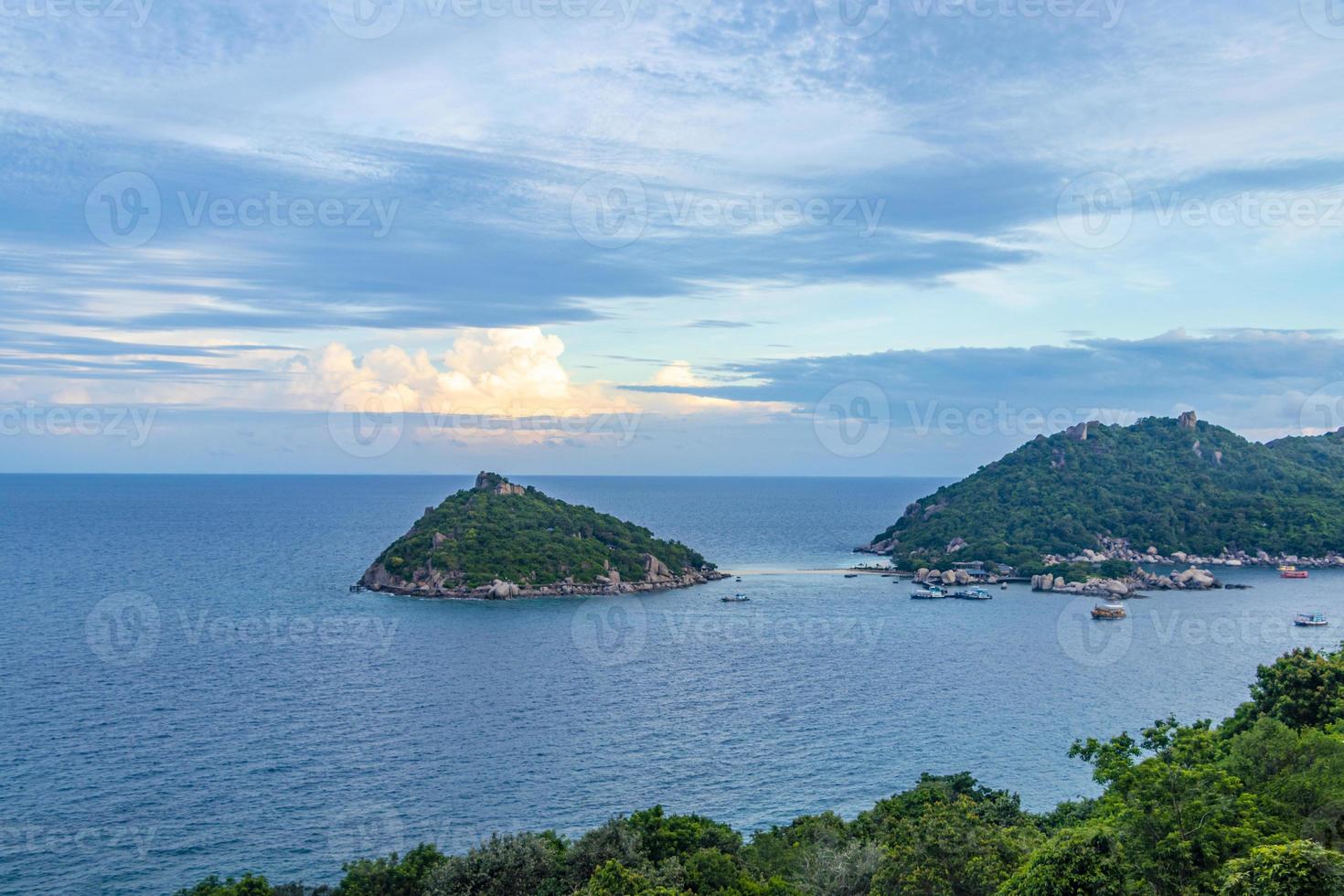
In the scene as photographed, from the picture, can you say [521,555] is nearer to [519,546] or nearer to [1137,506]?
[519,546]

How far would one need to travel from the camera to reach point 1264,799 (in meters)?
21.8

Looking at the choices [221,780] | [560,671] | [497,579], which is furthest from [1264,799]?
[497,579]

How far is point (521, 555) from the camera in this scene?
105 meters

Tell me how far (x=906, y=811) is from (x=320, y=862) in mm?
23589

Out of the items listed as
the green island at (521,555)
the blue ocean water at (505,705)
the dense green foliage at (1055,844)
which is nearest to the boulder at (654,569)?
the green island at (521,555)

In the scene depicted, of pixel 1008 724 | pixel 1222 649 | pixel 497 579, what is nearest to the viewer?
pixel 1008 724

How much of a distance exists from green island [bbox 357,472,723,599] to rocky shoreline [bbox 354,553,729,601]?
0.37ft

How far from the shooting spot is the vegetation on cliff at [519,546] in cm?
10181

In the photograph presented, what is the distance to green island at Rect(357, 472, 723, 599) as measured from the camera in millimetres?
100750

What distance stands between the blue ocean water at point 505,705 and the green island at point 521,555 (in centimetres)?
542

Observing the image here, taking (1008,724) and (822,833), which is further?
(1008,724)

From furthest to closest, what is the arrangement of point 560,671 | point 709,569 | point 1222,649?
point 709,569
point 1222,649
point 560,671

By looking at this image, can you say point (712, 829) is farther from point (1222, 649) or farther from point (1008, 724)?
point (1222, 649)

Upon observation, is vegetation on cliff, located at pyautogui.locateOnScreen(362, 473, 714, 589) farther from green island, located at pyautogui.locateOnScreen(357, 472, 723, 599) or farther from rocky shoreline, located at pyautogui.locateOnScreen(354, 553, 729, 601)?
rocky shoreline, located at pyautogui.locateOnScreen(354, 553, 729, 601)
